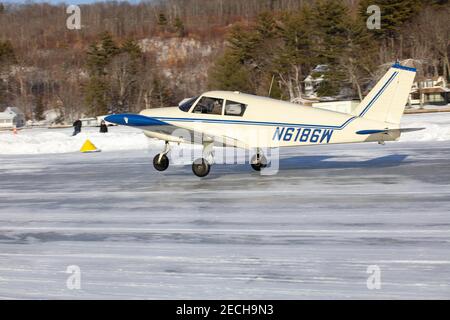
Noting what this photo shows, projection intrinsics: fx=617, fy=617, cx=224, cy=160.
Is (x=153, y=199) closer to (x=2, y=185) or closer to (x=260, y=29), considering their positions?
(x=2, y=185)

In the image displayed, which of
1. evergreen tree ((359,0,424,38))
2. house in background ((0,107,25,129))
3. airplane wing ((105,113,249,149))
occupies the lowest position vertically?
house in background ((0,107,25,129))

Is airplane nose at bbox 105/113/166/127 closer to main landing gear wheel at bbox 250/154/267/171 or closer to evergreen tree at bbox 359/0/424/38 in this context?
main landing gear wheel at bbox 250/154/267/171

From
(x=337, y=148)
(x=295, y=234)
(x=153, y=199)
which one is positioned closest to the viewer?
(x=295, y=234)

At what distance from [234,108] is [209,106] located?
2.01ft

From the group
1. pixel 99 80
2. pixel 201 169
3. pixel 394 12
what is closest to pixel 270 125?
pixel 201 169

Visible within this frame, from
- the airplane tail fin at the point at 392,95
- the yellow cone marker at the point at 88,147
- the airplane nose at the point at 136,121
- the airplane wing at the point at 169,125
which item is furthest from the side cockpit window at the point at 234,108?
the yellow cone marker at the point at 88,147

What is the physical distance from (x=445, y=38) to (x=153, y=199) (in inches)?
2513

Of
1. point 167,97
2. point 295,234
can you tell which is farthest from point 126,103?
point 295,234

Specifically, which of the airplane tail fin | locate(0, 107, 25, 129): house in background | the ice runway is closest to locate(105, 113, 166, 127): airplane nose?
the ice runway

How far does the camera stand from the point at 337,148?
759 inches

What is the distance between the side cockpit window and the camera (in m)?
13.5

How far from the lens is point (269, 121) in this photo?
13.3 metres

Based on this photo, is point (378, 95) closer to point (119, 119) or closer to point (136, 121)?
point (136, 121)

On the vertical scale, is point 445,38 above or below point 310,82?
above
